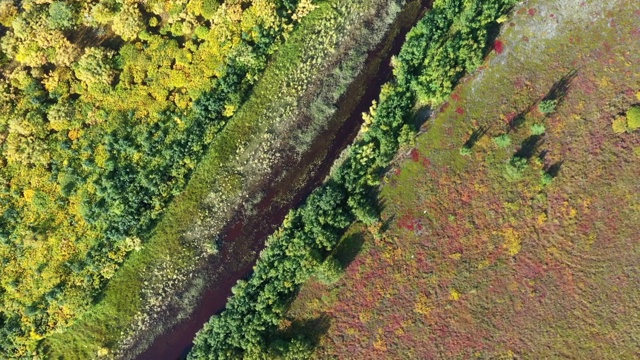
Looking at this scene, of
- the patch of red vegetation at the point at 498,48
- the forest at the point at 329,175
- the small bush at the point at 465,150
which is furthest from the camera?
the patch of red vegetation at the point at 498,48

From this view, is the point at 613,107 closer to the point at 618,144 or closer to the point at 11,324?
the point at 618,144

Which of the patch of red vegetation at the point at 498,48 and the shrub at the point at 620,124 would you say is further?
the patch of red vegetation at the point at 498,48

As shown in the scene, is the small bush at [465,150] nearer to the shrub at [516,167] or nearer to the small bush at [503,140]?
the small bush at [503,140]

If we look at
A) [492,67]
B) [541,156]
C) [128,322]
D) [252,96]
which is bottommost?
[128,322]

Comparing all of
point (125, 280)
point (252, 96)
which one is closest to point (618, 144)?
point (252, 96)

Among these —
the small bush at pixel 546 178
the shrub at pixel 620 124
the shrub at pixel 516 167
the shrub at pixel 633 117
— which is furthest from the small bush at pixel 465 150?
the shrub at pixel 633 117

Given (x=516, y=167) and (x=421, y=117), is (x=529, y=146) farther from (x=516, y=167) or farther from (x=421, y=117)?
(x=421, y=117)

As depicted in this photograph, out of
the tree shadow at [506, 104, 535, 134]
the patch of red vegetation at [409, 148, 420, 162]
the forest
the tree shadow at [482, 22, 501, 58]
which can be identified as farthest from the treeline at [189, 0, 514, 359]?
the tree shadow at [506, 104, 535, 134]
